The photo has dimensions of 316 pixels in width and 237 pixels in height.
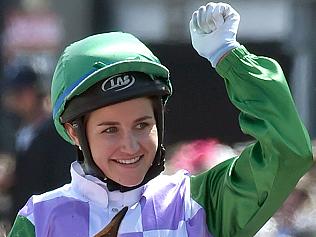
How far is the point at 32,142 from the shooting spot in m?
5.31

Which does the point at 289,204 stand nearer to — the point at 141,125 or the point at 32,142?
the point at 32,142

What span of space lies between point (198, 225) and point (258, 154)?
0.80 feet

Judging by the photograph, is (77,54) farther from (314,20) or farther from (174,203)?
(314,20)

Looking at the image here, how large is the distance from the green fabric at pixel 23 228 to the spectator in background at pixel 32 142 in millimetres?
2618

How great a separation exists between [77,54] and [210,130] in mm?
2864

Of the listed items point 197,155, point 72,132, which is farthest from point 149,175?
point 197,155

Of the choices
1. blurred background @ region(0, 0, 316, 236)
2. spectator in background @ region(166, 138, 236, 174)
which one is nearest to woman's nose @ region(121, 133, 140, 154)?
spectator in background @ region(166, 138, 236, 174)

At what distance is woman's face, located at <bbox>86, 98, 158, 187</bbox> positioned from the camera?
255 centimetres

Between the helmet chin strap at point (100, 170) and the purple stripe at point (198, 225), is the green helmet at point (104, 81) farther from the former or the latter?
the purple stripe at point (198, 225)

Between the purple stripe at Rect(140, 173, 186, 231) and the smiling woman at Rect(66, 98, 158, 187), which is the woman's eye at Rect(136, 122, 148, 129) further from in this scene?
the purple stripe at Rect(140, 173, 186, 231)

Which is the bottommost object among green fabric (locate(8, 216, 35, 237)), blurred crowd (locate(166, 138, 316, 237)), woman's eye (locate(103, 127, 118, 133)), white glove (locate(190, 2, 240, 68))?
blurred crowd (locate(166, 138, 316, 237))

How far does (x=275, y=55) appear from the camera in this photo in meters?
5.27

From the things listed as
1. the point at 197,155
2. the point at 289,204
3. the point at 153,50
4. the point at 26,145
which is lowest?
the point at 289,204

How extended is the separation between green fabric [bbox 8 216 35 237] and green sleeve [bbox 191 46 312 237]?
0.45m
